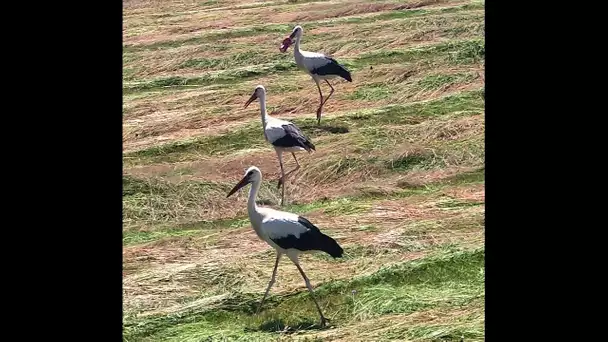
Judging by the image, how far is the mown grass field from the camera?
854 centimetres

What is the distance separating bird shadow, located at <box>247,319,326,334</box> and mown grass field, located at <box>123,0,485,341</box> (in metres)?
0.02

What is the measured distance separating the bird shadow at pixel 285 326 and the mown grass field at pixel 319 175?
2cm

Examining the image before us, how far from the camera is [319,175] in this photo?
12.3 metres

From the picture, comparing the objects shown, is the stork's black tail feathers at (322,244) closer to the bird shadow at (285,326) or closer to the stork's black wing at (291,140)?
the bird shadow at (285,326)

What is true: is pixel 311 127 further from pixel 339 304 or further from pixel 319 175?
pixel 339 304

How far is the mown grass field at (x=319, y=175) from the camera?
28.0ft

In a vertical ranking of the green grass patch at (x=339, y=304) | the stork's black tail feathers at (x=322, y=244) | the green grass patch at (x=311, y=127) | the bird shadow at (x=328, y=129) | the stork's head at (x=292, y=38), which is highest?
the stork's head at (x=292, y=38)

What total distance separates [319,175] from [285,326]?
4195mm

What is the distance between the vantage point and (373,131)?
13.7 meters

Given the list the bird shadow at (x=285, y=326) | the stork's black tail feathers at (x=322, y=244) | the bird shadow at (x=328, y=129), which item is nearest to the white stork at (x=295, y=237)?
the stork's black tail feathers at (x=322, y=244)

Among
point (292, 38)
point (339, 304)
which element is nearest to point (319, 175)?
point (292, 38)

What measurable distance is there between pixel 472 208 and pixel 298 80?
6175 mm
